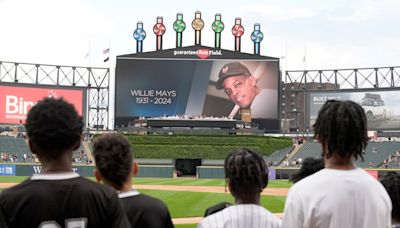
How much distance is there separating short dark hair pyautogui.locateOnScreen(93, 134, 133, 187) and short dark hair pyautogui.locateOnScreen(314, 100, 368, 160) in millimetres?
1346

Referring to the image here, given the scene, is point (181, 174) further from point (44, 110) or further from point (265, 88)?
point (44, 110)

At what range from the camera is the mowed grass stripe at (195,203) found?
18.2 metres

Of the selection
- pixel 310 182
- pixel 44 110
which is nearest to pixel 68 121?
pixel 44 110

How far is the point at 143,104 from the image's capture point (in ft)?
208

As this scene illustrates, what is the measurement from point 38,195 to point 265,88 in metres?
60.6

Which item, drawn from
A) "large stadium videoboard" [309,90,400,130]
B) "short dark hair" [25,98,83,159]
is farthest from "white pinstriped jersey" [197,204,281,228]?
"large stadium videoboard" [309,90,400,130]

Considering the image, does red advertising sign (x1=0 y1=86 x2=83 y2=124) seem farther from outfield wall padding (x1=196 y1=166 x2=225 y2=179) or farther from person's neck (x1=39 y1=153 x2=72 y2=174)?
person's neck (x1=39 y1=153 x2=72 y2=174)

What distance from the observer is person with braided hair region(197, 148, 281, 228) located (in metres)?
3.88

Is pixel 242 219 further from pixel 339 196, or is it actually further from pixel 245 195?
pixel 339 196

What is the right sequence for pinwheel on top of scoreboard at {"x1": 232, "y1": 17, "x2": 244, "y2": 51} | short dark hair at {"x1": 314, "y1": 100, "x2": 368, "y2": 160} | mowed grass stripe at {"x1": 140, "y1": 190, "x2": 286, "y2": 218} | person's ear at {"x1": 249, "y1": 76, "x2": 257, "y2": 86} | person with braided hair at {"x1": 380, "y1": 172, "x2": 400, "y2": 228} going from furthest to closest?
pinwheel on top of scoreboard at {"x1": 232, "y1": 17, "x2": 244, "y2": 51} → person's ear at {"x1": 249, "y1": 76, "x2": 257, "y2": 86} → mowed grass stripe at {"x1": 140, "y1": 190, "x2": 286, "y2": 218} → person with braided hair at {"x1": 380, "y1": 172, "x2": 400, "y2": 228} → short dark hair at {"x1": 314, "y1": 100, "x2": 368, "y2": 160}

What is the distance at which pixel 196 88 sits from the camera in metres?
63.4

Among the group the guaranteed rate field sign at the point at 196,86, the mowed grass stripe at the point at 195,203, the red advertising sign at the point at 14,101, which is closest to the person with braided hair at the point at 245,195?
the mowed grass stripe at the point at 195,203

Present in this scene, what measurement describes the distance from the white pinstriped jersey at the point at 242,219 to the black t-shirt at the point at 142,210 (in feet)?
1.01

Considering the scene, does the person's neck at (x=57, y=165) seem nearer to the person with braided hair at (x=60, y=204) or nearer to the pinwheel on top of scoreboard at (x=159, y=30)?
the person with braided hair at (x=60, y=204)
